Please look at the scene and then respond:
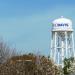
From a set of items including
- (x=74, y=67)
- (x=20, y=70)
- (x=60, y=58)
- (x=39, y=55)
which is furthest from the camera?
(x=60, y=58)

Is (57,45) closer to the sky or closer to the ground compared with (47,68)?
closer to the sky

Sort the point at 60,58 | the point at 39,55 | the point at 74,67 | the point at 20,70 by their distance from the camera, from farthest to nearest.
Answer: the point at 60,58, the point at 74,67, the point at 39,55, the point at 20,70

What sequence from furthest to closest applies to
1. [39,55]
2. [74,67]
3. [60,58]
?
[60,58], [74,67], [39,55]

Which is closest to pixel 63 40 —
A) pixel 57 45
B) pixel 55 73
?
pixel 57 45

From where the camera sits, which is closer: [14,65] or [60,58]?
[14,65]

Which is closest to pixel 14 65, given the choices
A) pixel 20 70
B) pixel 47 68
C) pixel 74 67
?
pixel 20 70

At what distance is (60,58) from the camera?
272ft

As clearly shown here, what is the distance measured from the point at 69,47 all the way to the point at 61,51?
7.47 feet

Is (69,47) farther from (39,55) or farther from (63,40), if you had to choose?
(39,55)

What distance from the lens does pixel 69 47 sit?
83.4 metres

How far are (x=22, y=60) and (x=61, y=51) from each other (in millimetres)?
52533

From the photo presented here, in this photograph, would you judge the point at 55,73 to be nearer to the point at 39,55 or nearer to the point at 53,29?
the point at 39,55

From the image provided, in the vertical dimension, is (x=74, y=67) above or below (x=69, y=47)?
below

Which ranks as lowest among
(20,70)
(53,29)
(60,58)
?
(20,70)
